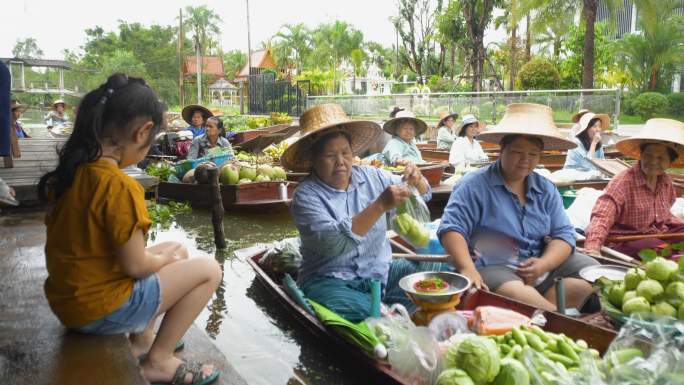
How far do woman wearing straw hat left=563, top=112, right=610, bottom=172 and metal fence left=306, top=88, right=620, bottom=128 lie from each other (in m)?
6.14

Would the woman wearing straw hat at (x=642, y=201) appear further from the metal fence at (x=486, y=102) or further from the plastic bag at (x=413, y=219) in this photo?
the metal fence at (x=486, y=102)

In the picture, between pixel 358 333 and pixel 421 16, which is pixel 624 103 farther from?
pixel 358 333

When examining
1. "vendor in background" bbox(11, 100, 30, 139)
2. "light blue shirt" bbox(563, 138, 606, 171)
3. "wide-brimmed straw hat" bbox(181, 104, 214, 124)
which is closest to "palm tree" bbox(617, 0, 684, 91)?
"light blue shirt" bbox(563, 138, 606, 171)

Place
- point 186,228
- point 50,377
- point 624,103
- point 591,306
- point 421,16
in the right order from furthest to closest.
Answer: point 421,16, point 624,103, point 186,228, point 591,306, point 50,377

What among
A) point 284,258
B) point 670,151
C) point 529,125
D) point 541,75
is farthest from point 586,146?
point 541,75

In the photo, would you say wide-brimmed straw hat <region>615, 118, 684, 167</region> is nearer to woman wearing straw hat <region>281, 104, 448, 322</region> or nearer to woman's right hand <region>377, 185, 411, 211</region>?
woman wearing straw hat <region>281, 104, 448, 322</region>

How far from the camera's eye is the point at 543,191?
3.44 metres

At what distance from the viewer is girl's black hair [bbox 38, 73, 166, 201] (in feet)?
7.01

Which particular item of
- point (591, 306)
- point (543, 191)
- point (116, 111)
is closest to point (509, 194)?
point (543, 191)

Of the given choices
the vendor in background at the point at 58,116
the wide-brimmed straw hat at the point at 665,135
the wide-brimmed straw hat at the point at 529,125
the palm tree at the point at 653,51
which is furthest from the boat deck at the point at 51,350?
the palm tree at the point at 653,51

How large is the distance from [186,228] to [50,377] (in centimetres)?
500

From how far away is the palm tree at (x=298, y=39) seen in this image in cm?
4669

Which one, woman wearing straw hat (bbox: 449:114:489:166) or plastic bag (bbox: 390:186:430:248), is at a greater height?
woman wearing straw hat (bbox: 449:114:489:166)

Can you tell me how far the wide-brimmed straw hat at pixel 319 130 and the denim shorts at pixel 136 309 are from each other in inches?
48.4
